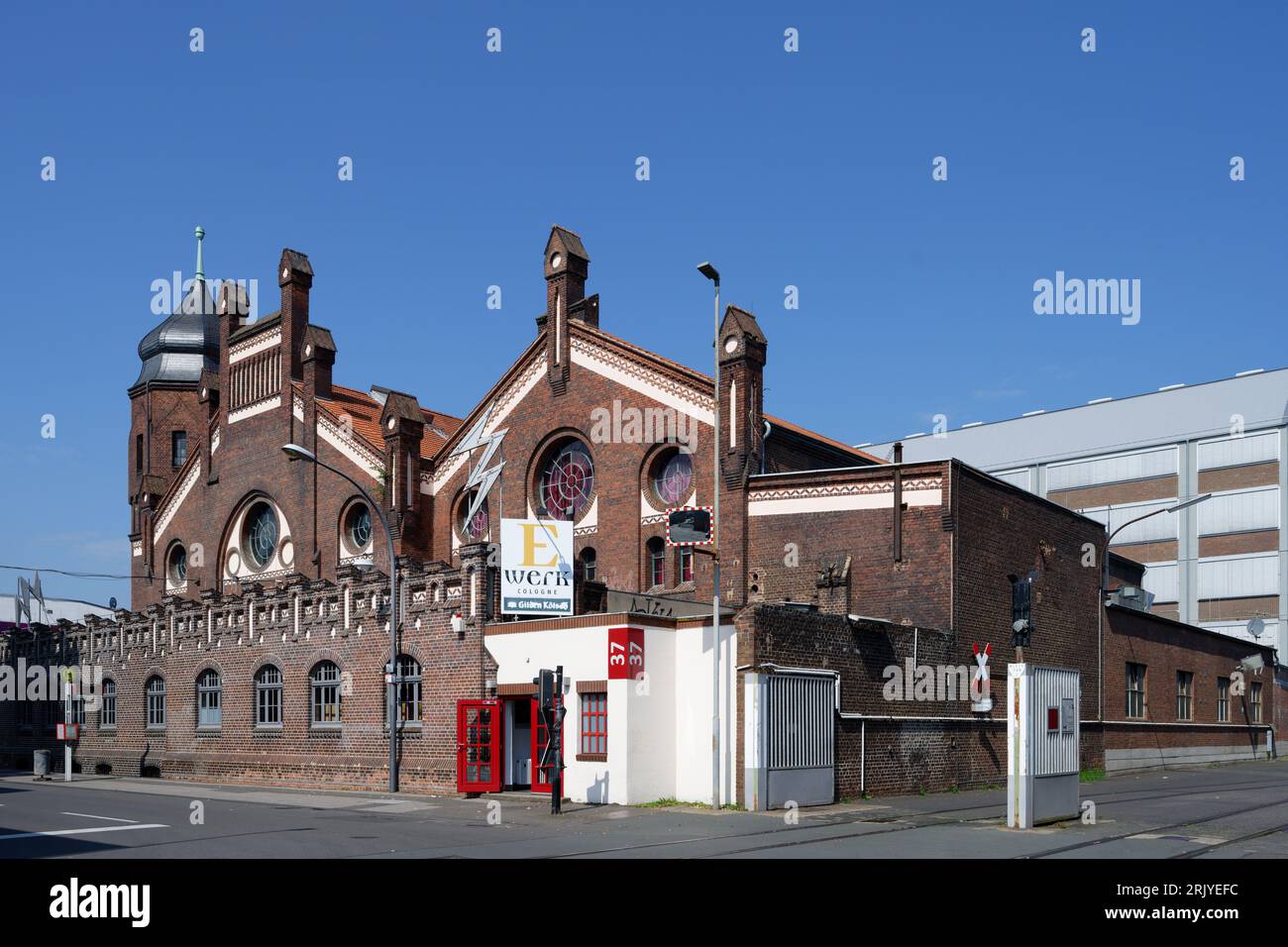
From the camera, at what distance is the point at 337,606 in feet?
111

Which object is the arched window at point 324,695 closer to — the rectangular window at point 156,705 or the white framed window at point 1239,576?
the rectangular window at point 156,705

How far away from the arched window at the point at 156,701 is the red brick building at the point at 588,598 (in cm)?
12

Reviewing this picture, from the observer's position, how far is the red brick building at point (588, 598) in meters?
25.9

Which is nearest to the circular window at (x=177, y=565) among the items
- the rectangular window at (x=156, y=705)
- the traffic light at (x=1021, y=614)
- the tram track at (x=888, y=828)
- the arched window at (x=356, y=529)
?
the rectangular window at (x=156, y=705)

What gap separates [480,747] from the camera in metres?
28.0

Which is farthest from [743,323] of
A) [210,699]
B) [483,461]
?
[210,699]

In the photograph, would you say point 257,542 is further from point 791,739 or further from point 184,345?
point 791,739

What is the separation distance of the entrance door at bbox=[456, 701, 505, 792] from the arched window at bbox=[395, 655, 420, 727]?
2.68 meters

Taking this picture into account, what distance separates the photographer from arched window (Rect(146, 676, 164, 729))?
4234cm

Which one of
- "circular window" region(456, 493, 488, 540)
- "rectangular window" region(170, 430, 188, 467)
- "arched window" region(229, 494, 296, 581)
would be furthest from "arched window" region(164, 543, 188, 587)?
"circular window" region(456, 493, 488, 540)

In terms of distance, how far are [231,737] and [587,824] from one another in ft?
64.4

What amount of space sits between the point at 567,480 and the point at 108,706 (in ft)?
64.7
